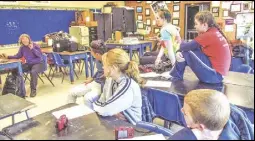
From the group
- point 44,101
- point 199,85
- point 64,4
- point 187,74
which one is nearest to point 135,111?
point 199,85

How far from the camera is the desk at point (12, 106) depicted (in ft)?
7.63

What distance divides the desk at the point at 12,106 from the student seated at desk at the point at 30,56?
2108 millimetres

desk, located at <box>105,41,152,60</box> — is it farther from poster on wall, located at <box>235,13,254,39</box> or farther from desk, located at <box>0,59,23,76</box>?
poster on wall, located at <box>235,13,254,39</box>

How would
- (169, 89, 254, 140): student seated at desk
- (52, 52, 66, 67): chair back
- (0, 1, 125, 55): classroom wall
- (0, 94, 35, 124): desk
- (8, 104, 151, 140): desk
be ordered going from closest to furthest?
1. (169, 89, 254, 140): student seated at desk
2. (8, 104, 151, 140): desk
3. (0, 94, 35, 124): desk
4. (52, 52, 66, 67): chair back
5. (0, 1, 125, 55): classroom wall

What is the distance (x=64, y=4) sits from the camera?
327 inches

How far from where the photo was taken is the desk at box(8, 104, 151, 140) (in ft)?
4.76

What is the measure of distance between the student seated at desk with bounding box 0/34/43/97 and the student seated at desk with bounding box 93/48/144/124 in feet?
10.0

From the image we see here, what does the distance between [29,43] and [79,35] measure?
10.5 feet

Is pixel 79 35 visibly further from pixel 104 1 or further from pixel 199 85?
pixel 199 85

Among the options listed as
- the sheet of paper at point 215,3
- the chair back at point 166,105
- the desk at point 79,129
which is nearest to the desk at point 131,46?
the sheet of paper at point 215,3

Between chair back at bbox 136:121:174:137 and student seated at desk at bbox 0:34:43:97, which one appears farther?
student seated at desk at bbox 0:34:43:97

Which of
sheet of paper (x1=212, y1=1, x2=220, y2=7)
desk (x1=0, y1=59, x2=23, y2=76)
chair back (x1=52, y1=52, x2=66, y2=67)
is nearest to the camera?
desk (x1=0, y1=59, x2=23, y2=76)

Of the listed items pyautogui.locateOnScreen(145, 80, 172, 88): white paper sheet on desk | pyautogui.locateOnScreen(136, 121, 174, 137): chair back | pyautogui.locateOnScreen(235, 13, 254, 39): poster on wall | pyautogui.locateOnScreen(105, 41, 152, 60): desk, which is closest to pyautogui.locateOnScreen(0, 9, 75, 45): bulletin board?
pyautogui.locateOnScreen(105, 41, 152, 60): desk

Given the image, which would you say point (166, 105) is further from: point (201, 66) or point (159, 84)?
point (201, 66)
